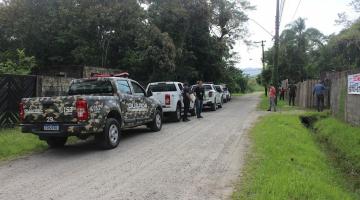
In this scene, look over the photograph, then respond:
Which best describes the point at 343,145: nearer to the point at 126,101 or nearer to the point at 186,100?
the point at 126,101

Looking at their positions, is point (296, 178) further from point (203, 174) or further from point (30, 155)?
point (30, 155)

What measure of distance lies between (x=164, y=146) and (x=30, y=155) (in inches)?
135

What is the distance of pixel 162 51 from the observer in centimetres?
2652

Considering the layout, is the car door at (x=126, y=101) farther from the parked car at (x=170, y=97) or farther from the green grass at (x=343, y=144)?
the green grass at (x=343, y=144)

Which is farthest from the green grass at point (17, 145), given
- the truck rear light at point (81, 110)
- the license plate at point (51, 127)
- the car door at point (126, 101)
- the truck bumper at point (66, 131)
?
the car door at point (126, 101)

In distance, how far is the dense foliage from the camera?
2644 centimetres

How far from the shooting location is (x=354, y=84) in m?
14.5

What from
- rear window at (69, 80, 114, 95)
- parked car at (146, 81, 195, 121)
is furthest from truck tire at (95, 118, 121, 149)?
parked car at (146, 81, 195, 121)

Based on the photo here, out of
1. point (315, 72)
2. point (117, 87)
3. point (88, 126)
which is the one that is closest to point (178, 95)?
point (117, 87)

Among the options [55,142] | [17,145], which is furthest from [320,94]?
[17,145]

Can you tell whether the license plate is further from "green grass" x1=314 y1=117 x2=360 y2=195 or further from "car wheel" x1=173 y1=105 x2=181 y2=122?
"car wheel" x1=173 y1=105 x2=181 y2=122

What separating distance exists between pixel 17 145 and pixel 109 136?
99.1 inches

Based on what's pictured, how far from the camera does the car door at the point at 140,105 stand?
41.6 feet

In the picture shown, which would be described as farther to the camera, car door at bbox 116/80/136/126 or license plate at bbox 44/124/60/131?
car door at bbox 116/80/136/126
